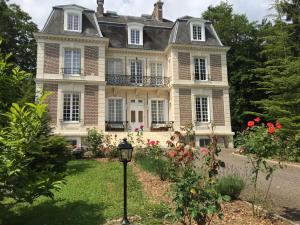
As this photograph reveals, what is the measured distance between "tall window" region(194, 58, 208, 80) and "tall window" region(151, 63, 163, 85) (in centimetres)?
278

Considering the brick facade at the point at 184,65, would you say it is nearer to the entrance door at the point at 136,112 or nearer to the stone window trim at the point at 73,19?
the entrance door at the point at 136,112

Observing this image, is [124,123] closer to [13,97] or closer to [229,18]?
[13,97]

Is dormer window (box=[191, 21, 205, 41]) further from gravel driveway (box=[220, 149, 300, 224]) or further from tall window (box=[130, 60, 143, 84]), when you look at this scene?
gravel driveway (box=[220, 149, 300, 224])

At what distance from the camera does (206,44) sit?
71.4 feet

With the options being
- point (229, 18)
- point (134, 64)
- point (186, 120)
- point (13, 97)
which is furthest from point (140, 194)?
point (229, 18)

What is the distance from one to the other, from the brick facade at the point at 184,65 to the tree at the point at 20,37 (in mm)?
15512

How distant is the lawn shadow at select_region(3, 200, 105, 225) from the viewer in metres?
5.51

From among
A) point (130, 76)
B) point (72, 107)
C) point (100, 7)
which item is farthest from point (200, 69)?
point (100, 7)

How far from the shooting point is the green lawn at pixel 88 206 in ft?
18.3

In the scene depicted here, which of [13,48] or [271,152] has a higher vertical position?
[13,48]

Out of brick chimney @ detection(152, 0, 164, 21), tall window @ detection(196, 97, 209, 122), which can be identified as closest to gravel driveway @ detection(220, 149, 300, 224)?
tall window @ detection(196, 97, 209, 122)

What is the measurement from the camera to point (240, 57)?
28.2 meters

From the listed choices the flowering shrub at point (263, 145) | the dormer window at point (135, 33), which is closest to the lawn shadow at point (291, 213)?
the flowering shrub at point (263, 145)

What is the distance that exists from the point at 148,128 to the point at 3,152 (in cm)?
1727
